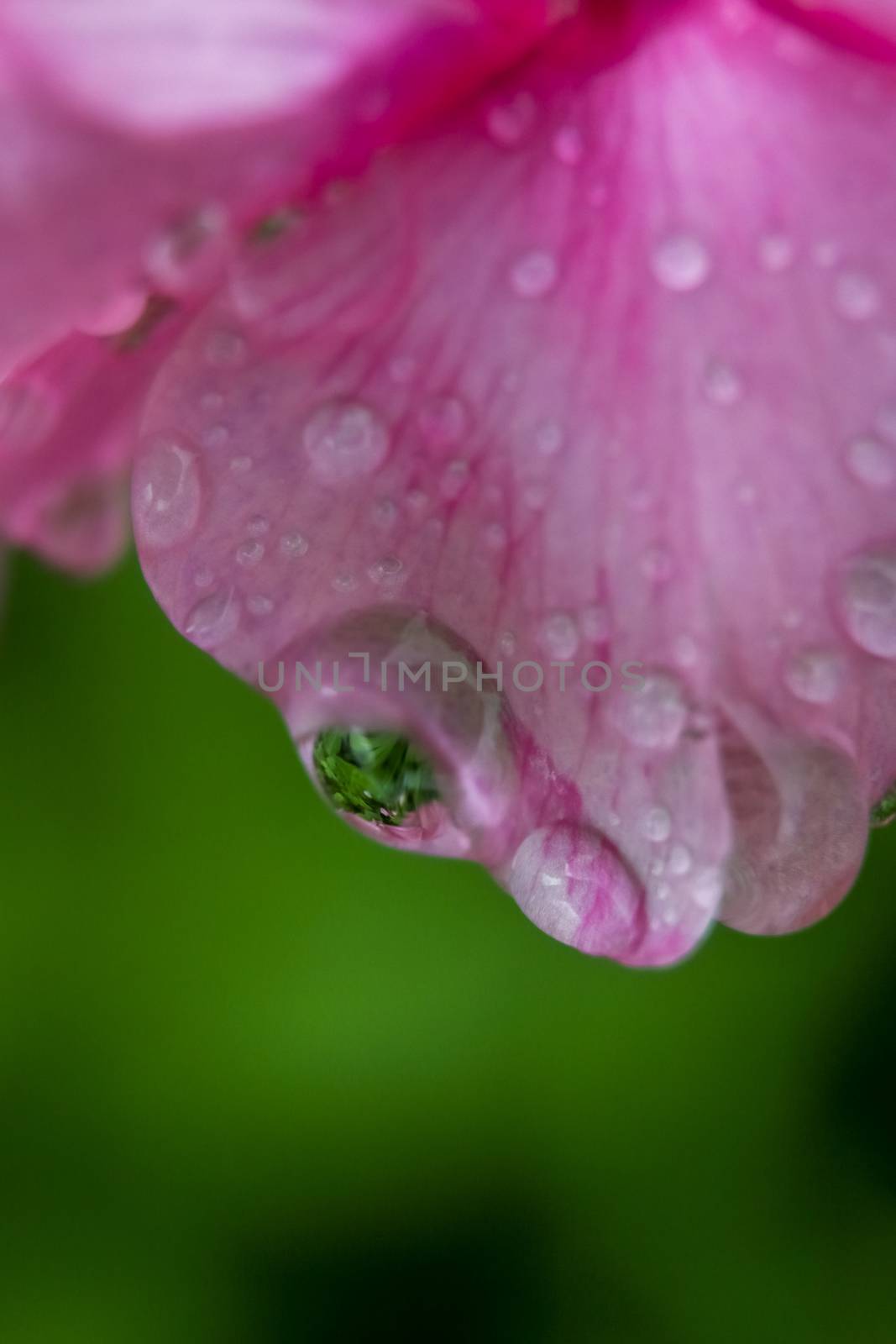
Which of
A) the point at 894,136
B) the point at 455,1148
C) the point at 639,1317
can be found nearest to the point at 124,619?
the point at 455,1148

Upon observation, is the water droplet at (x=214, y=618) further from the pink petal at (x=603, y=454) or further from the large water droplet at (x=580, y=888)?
the large water droplet at (x=580, y=888)

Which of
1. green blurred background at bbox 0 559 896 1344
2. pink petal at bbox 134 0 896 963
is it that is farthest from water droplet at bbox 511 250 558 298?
green blurred background at bbox 0 559 896 1344

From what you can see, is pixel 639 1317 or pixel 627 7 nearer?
pixel 627 7

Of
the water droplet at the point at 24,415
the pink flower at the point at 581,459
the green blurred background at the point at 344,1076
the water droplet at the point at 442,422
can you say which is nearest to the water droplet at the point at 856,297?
the pink flower at the point at 581,459

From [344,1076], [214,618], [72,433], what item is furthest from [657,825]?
[344,1076]

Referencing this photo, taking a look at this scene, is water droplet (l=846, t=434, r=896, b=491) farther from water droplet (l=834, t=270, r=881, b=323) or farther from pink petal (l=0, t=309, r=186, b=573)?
pink petal (l=0, t=309, r=186, b=573)

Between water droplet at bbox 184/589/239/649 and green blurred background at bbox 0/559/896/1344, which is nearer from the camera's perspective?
water droplet at bbox 184/589/239/649

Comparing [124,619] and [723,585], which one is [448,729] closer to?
[723,585]
